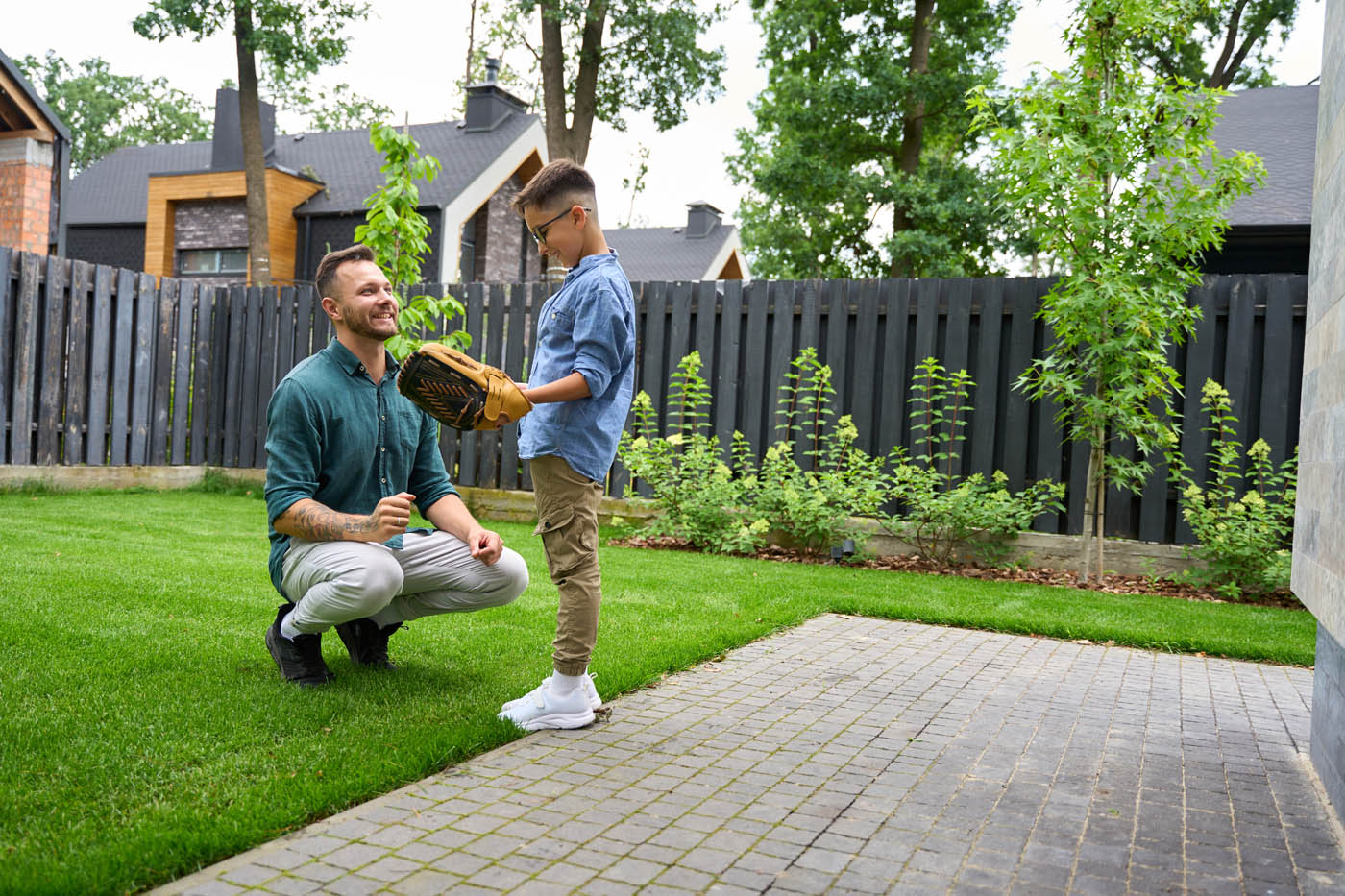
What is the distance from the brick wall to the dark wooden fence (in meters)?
3.92

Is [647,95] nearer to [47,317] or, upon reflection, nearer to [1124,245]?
[47,317]

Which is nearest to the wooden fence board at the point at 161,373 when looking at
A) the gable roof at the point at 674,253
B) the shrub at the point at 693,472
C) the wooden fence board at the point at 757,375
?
the shrub at the point at 693,472

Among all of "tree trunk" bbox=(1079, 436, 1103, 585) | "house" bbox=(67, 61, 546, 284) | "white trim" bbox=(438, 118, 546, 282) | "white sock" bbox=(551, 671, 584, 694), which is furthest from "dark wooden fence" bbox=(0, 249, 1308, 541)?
"house" bbox=(67, 61, 546, 284)

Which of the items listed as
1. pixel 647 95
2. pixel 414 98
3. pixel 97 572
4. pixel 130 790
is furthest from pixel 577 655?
pixel 414 98

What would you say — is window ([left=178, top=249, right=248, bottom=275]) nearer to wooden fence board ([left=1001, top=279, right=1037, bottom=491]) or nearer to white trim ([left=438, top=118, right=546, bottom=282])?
white trim ([left=438, top=118, right=546, bottom=282])

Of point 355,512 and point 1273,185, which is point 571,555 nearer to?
point 355,512

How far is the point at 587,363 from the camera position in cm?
344

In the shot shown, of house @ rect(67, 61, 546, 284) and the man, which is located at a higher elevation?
house @ rect(67, 61, 546, 284)

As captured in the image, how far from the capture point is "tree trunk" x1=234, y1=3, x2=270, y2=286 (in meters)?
18.2

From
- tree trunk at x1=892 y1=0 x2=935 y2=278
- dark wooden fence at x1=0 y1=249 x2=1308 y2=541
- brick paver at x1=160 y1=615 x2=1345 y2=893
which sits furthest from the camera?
tree trunk at x1=892 y1=0 x2=935 y2=278

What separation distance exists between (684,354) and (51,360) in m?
5.88

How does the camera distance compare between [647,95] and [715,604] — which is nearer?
[715,604]

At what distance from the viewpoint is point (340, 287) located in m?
3.78

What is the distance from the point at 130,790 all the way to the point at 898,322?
699 centimetres
